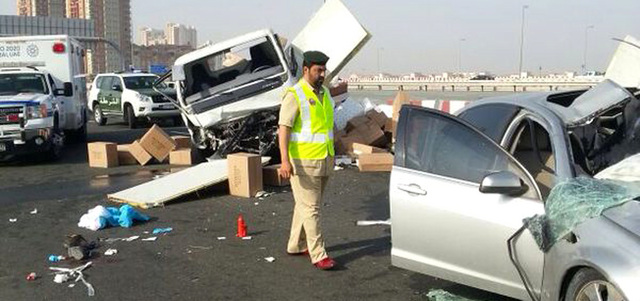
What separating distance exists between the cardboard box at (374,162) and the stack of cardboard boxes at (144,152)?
11.3 ft

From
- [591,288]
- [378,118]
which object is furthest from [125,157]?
[591,288]

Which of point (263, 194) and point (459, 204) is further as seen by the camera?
point (263, 194)

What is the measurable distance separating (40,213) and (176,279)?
12.2 ft

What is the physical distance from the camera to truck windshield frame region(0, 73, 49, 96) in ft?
44.8

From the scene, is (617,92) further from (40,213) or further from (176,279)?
(40,213)

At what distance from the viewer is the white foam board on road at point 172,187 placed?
8430mm

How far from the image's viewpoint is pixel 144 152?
1251cm

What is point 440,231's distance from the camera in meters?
4.16

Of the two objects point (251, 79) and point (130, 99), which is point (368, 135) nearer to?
point (251, 79)

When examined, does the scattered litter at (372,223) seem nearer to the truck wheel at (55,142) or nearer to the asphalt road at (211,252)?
the asphalt road at (211,252)

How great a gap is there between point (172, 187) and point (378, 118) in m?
5.97

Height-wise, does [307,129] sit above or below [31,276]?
above

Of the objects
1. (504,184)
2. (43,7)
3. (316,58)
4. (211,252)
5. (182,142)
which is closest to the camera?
(504,184)

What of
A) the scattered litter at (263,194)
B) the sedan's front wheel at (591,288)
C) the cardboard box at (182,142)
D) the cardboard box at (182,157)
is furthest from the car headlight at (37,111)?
the sedan's front wheel at (591,288)
